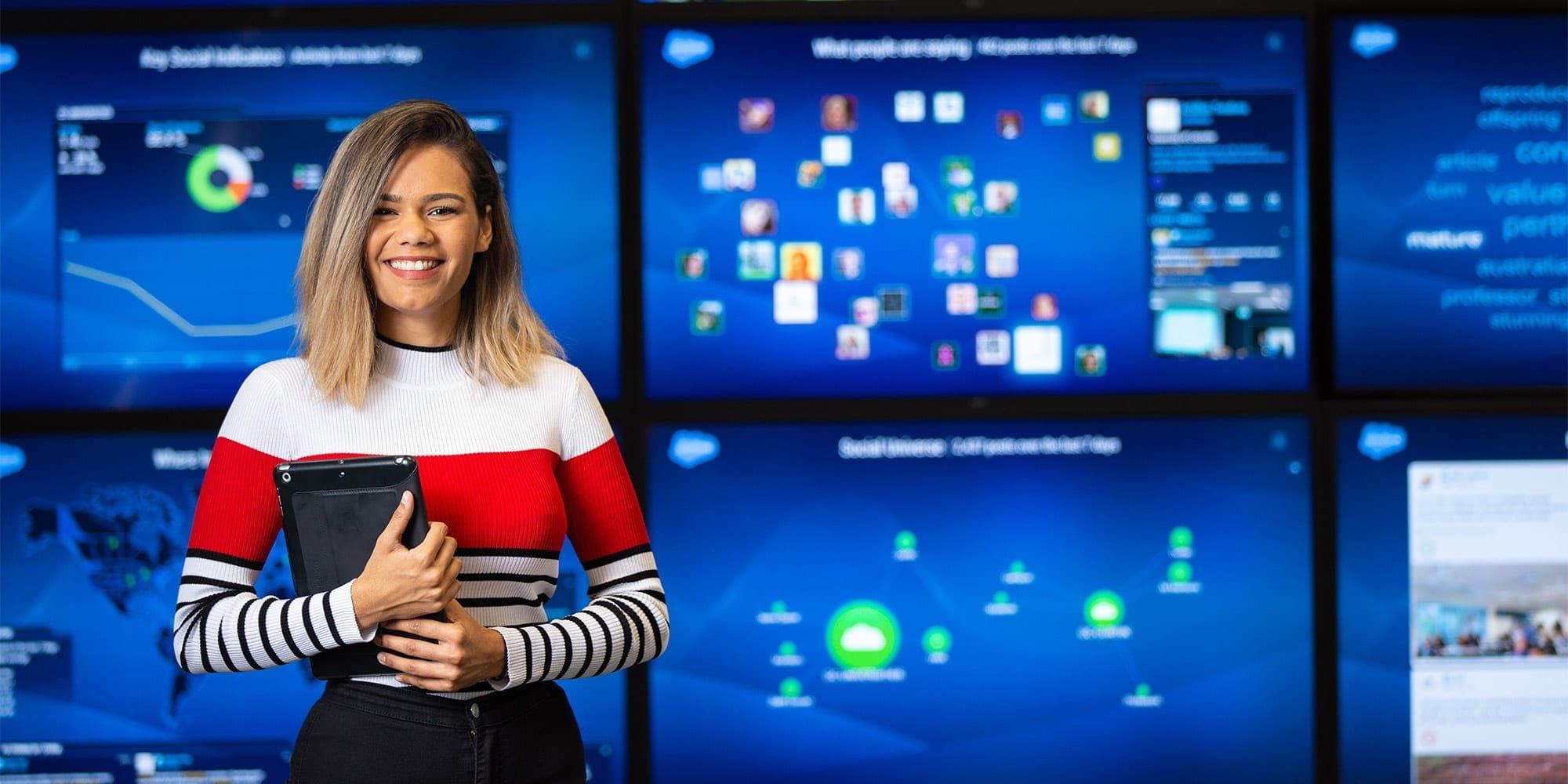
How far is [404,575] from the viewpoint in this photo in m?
1.35

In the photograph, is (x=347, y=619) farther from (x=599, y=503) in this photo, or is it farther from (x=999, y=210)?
(x=999, y=210)

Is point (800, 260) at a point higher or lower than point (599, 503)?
higher

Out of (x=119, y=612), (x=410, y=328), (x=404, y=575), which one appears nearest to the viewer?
(x=404, y=575)

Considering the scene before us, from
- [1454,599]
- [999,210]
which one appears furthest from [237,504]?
[1454,599]

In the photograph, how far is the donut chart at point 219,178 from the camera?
280 cm

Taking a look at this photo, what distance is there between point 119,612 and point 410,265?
1.74m

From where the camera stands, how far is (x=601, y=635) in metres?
1.50

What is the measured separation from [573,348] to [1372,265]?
1.72m

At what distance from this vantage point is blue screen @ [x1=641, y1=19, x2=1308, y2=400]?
283 cm

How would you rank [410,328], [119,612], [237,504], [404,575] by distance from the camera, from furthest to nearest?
1. [119,612]
2. [410,328]
3. [237,504]
4. [404,575]

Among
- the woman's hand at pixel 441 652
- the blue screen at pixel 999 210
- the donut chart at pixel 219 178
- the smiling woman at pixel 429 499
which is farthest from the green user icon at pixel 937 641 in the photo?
the donut chart at pixel 219 178

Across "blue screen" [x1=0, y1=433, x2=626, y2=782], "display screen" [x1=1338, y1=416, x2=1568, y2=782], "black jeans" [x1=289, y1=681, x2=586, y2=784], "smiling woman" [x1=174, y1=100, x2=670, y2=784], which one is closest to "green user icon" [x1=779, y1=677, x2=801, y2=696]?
"blue screen" [x1=0, y1=433, x2=626, y2=782]

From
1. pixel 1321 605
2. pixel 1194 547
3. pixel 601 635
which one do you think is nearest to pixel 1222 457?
pixel 1194 547

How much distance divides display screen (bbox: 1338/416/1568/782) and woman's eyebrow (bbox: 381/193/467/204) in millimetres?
2079
